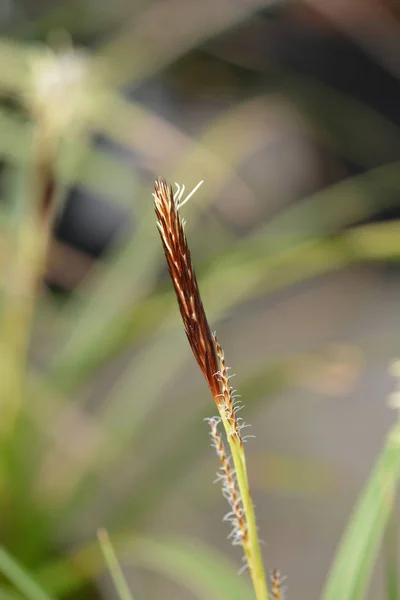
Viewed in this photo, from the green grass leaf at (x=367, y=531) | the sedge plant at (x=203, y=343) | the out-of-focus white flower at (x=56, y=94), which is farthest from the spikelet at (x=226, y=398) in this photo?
the out-of-focus white flower at (x=56, y=94)

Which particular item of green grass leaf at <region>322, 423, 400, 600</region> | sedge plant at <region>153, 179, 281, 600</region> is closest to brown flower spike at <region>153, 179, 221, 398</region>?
sedge plant at <region>153, 179, 281, 600</region>

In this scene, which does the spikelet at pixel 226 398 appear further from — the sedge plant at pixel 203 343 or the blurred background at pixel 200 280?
the blurred background at pixel 200 280

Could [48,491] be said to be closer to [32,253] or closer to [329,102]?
[32,253]

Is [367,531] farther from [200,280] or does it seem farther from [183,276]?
[200,280]

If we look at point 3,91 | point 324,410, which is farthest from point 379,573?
point 3,91

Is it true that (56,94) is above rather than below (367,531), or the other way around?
above

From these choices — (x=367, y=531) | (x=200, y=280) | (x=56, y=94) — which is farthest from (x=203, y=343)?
(x=200, y=280)

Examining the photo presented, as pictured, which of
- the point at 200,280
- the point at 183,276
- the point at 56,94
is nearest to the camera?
the point at 183,276
